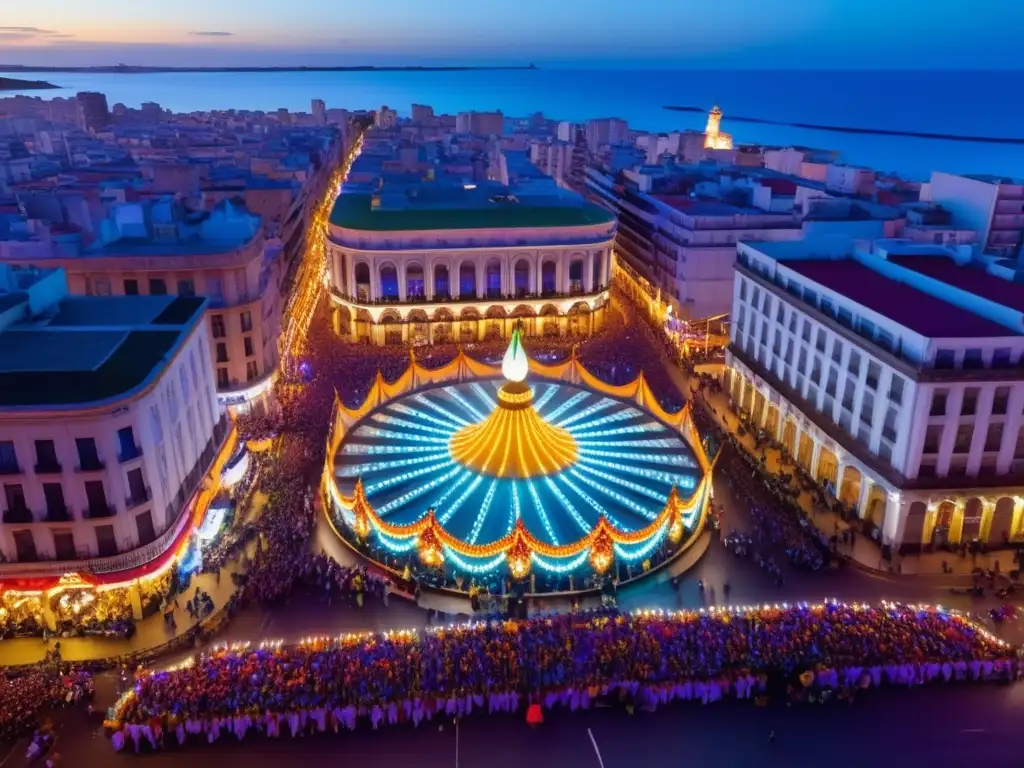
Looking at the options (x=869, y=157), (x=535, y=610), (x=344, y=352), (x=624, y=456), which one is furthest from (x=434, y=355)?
(x=869, y=157)

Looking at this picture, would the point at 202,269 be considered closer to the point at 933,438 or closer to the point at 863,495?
the point at 863,495

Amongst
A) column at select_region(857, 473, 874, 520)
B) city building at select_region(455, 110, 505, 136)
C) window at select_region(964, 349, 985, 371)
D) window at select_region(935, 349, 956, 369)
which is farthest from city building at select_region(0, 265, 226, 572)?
city building at select_region(455, 110, 505, 136)

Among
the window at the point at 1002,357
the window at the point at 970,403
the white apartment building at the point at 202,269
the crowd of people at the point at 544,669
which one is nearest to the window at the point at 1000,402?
the window at the point at 970,403

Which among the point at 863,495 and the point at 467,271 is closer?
the point at 863,495

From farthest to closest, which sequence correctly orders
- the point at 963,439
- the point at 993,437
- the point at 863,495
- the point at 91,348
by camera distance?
the point at 863,495 → the point at 993,437 → the point at 963,439 → the point at 91,348

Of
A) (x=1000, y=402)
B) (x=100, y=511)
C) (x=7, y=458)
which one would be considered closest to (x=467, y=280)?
(x=100, y=511)

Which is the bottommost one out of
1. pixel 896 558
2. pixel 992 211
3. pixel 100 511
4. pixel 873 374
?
pixel 896 558

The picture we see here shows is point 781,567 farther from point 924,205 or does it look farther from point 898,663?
point 924,205

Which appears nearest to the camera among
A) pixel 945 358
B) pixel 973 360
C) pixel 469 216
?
pixel 945 358
